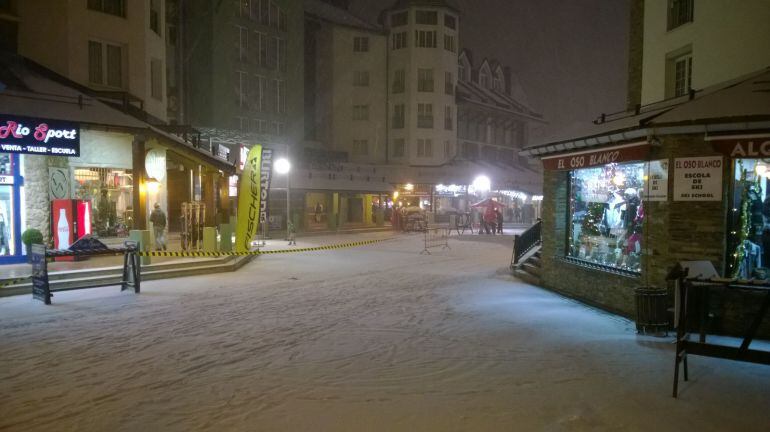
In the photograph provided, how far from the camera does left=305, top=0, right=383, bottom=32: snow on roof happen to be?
4153 centimetres

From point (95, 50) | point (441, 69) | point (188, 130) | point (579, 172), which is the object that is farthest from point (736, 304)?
point (441, 69)

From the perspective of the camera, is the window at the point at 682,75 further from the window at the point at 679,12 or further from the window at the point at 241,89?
the window at the point at 241,89

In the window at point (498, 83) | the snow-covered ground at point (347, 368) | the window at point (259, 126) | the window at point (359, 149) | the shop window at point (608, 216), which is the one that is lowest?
the snow-covered ground at point (347, 368)

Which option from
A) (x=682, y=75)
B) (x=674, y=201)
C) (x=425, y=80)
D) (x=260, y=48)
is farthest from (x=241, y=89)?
(x=674, y=201)

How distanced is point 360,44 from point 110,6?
2695 centimetres

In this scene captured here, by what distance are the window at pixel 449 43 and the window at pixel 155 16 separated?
27.2 m

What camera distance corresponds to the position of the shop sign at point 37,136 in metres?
12.1

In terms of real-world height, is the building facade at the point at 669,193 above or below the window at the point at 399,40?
below

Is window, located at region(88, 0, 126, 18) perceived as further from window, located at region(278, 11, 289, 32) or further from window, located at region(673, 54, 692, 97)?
window, located at region(278, 11, 289, 32)

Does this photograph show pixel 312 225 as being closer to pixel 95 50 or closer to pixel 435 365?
pixel 95 50

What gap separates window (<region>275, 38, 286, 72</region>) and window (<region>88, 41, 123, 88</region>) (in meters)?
20.3

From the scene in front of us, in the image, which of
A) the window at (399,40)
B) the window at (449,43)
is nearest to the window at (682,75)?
the window at (449,43)

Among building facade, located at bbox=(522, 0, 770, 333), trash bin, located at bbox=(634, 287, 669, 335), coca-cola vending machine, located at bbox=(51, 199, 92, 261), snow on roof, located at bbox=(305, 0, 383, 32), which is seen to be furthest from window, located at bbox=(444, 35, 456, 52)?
trash bin, located at bbox=(634, 287, 669, 335)

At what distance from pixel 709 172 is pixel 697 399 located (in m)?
4.05
